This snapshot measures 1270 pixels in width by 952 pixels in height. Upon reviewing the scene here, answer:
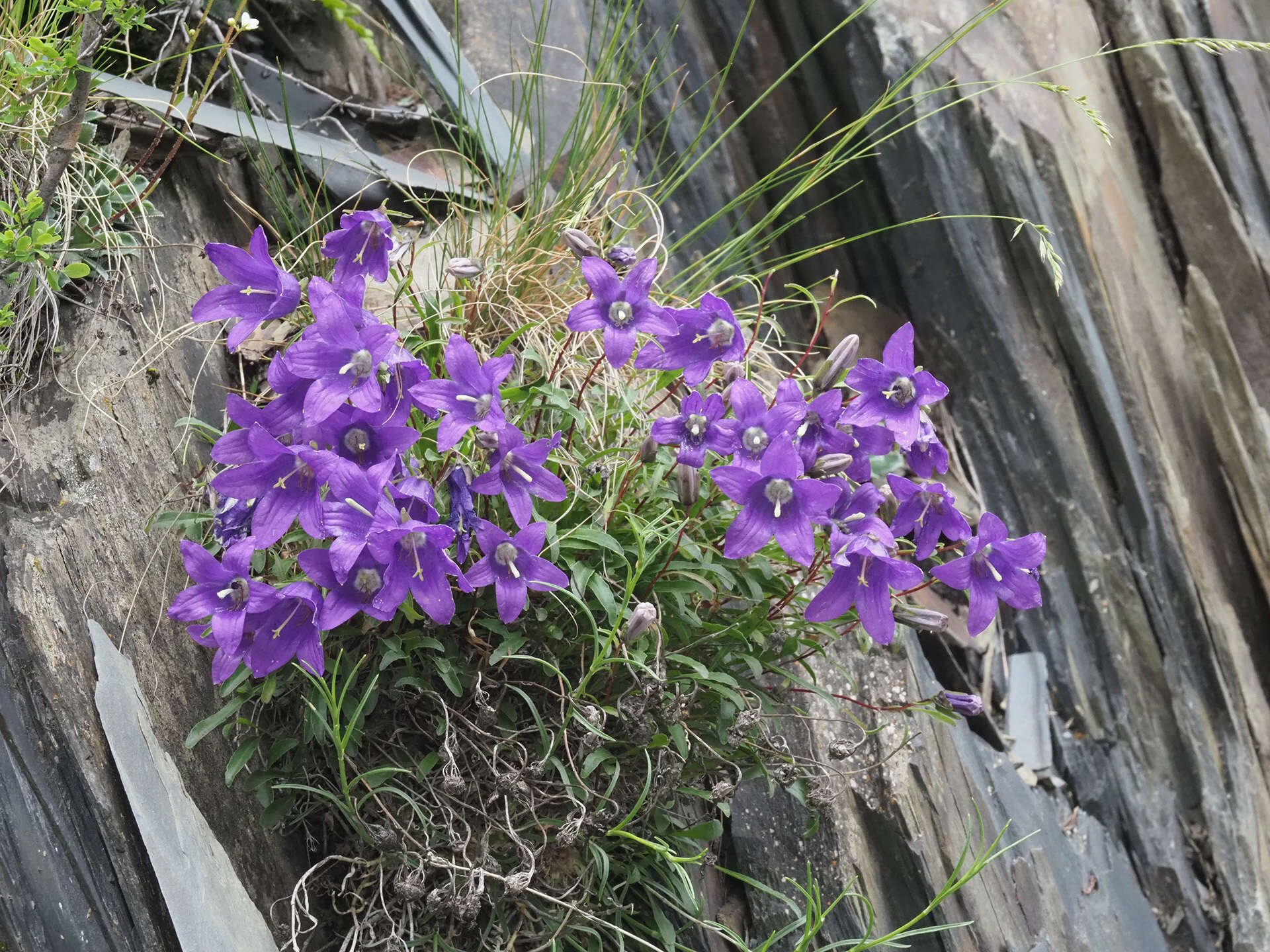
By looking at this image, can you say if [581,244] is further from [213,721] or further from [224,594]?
[213,721]

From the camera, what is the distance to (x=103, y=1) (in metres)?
1.97

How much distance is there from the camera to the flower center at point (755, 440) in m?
1.69

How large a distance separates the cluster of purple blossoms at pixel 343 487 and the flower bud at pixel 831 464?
19.2 inches

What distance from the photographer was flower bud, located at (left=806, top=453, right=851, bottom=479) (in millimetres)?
1724

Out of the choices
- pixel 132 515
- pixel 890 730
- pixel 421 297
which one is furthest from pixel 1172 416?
pixel 132 515

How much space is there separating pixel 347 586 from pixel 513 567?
28 cm

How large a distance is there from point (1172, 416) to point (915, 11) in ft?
6.67

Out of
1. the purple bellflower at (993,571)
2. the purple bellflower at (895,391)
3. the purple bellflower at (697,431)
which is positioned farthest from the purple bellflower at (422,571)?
the purple bellflower at (993,571)

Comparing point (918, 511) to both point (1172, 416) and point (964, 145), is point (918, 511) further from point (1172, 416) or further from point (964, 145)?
point (1172, 416)

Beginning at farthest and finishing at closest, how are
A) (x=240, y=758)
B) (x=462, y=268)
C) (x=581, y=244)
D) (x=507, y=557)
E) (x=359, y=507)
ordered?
1. (x=462, y=268)
2. (x=581, y=244)
3. (x=240, y=758)
4. (x=507, y=557)
5. (x=359, y=507)

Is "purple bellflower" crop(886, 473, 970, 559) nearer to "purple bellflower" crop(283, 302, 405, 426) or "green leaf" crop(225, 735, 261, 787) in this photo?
"purple bellflower" crop(283, 302, 405, 426)

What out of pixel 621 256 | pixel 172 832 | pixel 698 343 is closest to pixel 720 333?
pixel 698 343

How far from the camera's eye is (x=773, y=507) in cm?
161

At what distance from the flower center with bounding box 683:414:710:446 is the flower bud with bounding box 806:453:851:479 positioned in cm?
22
